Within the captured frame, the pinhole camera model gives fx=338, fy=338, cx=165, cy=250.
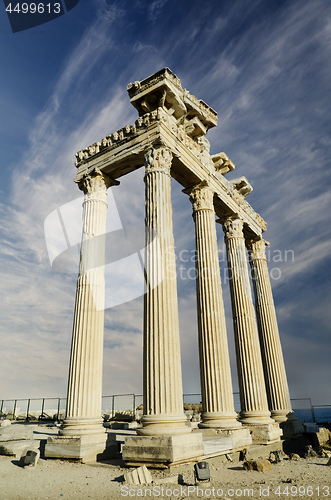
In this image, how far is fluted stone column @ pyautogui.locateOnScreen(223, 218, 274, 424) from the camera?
22.1 meters

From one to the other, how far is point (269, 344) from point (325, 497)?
18.6 metres

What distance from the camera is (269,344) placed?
27.9m

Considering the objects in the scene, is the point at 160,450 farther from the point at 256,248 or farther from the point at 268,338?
the point at 256,248

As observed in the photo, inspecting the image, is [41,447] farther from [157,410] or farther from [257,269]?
[257,269]

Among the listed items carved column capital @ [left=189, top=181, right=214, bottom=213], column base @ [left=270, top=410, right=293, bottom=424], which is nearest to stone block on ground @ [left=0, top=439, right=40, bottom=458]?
carved column capital @ [left=189, top=181, right=214, bottom=213]

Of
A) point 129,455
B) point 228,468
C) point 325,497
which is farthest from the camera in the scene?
point 228,468

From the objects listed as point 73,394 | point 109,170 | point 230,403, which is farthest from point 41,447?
point 109,170

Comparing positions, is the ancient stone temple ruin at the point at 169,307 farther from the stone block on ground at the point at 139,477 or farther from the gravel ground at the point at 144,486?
the stone block on ground at the point at 139,477

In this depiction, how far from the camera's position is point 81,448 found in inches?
575

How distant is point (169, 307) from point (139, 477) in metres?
6.65

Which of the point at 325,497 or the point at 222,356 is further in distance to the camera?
the point at 222,356

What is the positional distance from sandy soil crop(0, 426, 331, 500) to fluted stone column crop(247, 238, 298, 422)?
1170cm

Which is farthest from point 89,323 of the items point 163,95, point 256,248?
point 256,248

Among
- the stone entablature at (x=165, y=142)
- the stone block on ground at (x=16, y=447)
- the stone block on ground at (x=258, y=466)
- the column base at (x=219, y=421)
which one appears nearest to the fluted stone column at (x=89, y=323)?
the stone entablature at (x=165, y=142)
